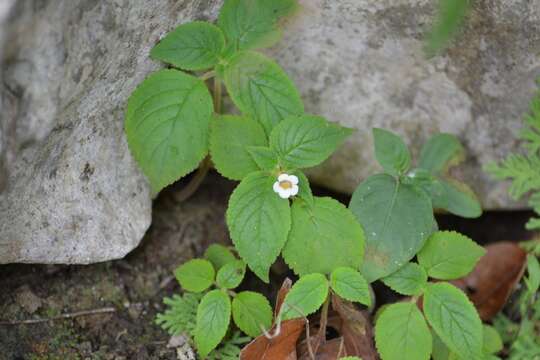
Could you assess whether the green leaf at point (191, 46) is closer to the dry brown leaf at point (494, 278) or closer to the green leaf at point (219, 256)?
the green leaf at point (219, 256)

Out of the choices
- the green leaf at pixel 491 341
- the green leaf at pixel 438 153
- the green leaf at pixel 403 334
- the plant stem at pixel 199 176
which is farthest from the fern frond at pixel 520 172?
the plant stem at pixel 199 176

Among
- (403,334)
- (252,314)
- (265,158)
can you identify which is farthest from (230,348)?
(265,158)

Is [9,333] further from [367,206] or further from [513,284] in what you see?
[513,284]

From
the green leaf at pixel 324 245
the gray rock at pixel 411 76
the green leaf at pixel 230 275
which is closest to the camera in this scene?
the green leaf at pixel 324 245

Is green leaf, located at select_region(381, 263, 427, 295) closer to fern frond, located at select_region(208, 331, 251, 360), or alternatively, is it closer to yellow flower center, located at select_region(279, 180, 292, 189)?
yellow flower center, located at select_region(279, 180, 292, 189)

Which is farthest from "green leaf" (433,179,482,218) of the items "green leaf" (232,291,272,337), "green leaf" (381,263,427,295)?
Answer: "green leaf" (232,291,272,337)

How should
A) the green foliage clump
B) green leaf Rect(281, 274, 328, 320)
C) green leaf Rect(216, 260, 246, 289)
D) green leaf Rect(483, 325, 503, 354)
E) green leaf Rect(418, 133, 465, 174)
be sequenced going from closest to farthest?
green leaf Rect(281, 274, 328, 320)
green leaf Rect(216, 260, 246, 289)
green leaf Rect(483, 325, 503, 354)
the green foliage clump
green leaf Rect(418, 133, 465, 174)
